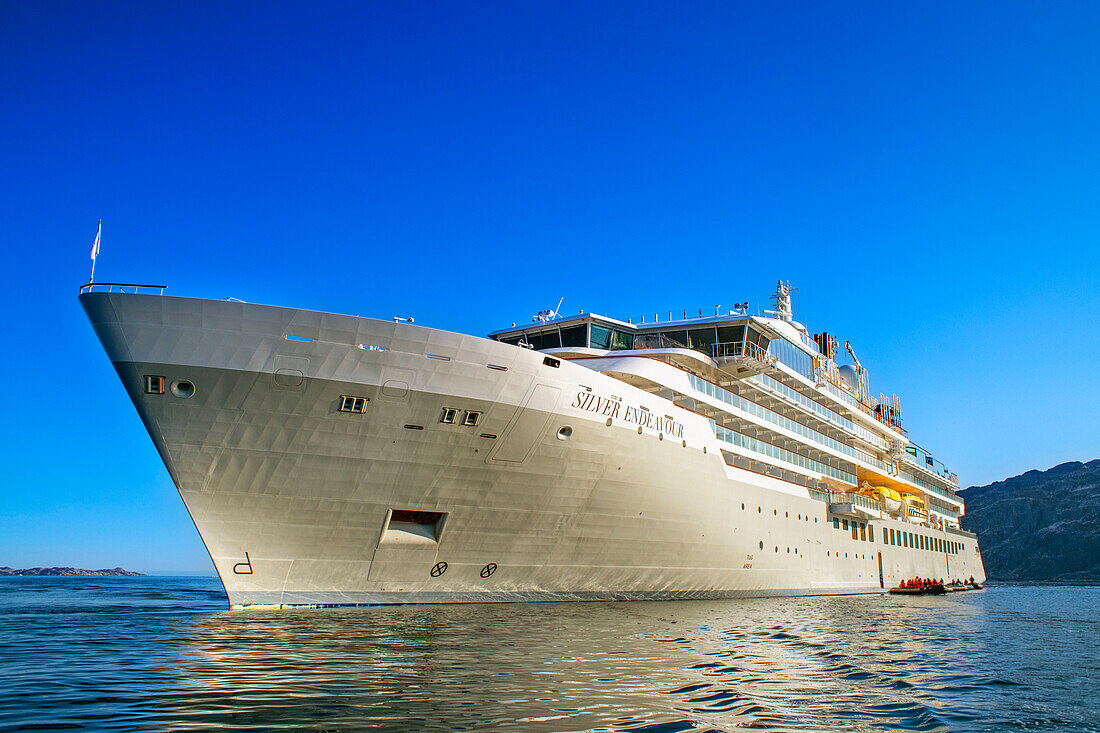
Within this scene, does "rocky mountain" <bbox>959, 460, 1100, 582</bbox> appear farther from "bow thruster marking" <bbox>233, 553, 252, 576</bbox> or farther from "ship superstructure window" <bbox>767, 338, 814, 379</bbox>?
"bow thruster marking" <bbox>233, 553, 252, 576</bbox>

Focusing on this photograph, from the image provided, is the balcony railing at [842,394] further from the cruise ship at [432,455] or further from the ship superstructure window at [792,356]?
the cruise ship at [432,455]

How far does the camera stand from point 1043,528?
14100cm

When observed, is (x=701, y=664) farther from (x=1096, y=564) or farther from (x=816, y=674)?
(x=1096, y=564)

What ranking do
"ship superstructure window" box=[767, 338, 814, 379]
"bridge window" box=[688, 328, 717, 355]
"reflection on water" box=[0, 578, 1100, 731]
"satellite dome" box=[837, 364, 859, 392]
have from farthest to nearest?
1. "satellite dome" box=[837, 364, 859, 392]
2. "ship superstructure window" box=[767, 338, 814, 379]
3. "bridge window" box=[688, 328, 717, 355]
4. "reflection on water" box=[0, 578, 1100, 731]

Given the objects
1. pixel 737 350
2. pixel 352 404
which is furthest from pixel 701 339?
pixel 352 404

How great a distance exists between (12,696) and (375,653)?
4.49m

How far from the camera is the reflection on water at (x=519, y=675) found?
7.36 m

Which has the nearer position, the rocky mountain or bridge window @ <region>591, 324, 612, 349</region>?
bridge window @ <region>591, 324, 612, 349</region>

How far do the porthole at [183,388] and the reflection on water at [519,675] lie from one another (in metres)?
4.95

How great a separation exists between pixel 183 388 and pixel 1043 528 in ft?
545

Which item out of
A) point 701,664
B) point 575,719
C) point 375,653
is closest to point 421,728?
point 575,719

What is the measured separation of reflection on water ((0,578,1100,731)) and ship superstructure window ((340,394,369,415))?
4579mm

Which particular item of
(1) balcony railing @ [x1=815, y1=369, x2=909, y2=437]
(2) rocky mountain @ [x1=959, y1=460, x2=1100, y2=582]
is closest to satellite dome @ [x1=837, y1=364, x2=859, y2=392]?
(1) balcony railing @ [x1=815, y1=369, x2=909, y2=437]

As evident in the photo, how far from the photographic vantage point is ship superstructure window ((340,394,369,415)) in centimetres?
1673
